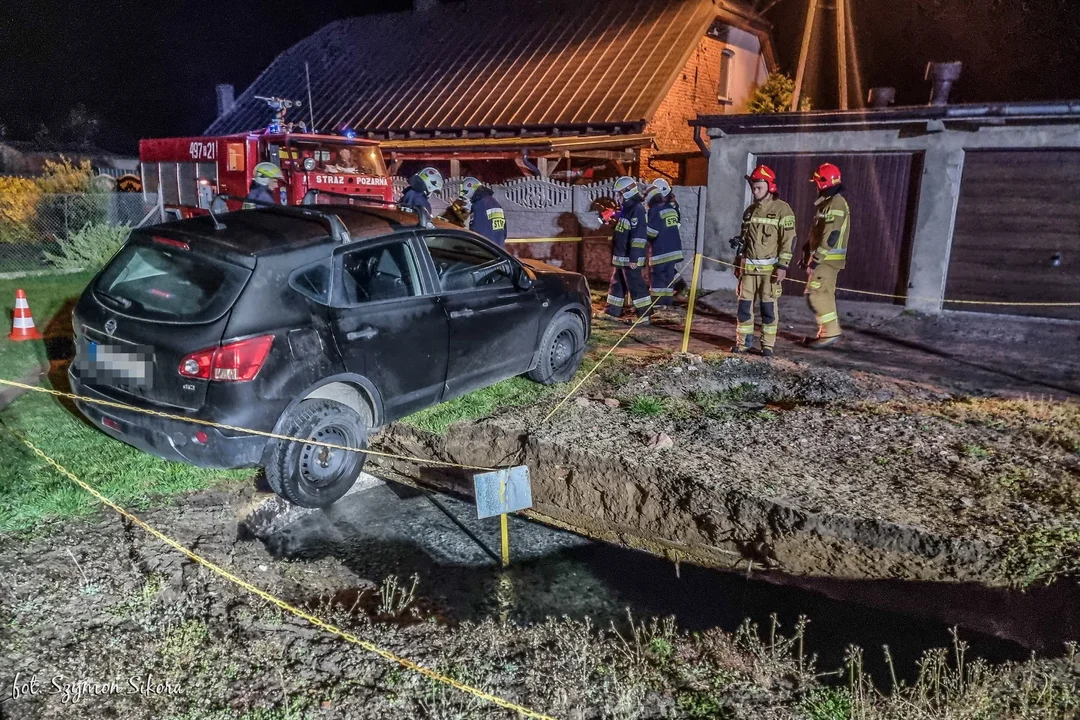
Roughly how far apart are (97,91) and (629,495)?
30591mm

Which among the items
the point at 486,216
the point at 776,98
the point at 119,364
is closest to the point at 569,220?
the point at 486,216

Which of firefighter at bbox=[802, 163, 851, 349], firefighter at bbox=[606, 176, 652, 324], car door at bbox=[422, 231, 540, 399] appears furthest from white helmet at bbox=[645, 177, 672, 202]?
car door at bbox=[422, 231, 540, 399]

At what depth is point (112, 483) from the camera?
4.18 m

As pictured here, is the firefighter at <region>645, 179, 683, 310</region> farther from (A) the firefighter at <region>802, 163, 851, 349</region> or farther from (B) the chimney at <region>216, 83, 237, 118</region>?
(B) the chimney at <region>216, 83, 237, 118</region>

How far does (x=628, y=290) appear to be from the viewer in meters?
9.87

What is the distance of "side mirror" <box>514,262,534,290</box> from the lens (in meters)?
5.68

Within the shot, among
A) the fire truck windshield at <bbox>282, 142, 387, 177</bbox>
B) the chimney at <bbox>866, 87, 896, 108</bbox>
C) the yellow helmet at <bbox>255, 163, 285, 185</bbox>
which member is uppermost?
the chimney at <bbox>866, 87, 896, 108</bbox>

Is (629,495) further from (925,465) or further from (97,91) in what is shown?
(97,91)

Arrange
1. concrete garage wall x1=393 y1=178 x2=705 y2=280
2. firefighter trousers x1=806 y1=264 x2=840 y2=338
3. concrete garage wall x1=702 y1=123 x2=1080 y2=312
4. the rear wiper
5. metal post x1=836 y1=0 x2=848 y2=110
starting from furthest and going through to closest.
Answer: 1. metal post x1=836 y1=0 x2=848 y2=110
2. concrete garage wall x1=393 y1=178 x2=705 y2=280
3. concrete garage wall x1=702 y1=123 x2=1080 y2=312
4. firefighter trousers x1=806 y1=264 x2=840 y2=338
5. the rear wiper

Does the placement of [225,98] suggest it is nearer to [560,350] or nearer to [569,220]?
[569,220]

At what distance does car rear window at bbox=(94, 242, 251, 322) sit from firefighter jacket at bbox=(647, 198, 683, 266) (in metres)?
6.10

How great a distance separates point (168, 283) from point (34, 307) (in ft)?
19.8

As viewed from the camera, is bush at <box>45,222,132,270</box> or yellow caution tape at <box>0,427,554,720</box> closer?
yellow caution tape at <box>0,427,554,720</box>

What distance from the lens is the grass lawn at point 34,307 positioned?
654cm
